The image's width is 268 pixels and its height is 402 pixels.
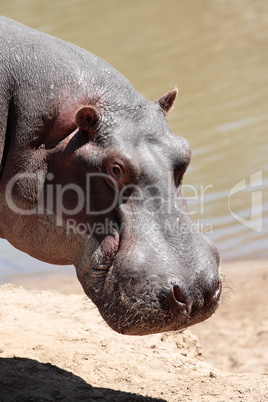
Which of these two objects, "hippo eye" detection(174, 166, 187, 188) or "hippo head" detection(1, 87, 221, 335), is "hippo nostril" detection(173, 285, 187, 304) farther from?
"hippo eye" detection(174, 166, 187, 188)

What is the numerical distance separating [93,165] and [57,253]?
2.25ft

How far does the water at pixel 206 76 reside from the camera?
10305 millimetres

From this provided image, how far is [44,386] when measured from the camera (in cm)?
509

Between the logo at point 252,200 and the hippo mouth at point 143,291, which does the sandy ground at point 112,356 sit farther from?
the logo at point 252,200

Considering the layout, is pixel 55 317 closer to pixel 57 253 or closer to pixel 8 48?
pixel 57 253

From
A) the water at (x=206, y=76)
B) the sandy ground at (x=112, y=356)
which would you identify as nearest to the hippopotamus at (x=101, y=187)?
the sandy ground at (x=112, y=356)

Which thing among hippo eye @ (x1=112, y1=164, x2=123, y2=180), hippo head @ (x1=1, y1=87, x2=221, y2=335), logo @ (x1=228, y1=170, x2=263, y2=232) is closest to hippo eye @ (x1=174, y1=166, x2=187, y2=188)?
hippo head @ (x1=1, y1=87, x2=221, y2=335)

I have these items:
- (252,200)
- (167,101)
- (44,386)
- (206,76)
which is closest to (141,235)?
(167,101)

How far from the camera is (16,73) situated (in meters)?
4.62

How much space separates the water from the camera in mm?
10305

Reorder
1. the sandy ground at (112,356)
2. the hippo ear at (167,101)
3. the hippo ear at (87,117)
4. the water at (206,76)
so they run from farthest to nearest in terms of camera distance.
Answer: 1. the water at (206,76)
2. the sandy ground at (112,356)
3. the hippo ear at (167,101)
4. the hippo ear at (87,117)

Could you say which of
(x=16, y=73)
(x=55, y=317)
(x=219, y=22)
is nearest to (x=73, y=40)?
(x=219, y=22)

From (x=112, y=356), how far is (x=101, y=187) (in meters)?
1.96

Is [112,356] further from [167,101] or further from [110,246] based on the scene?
[167,101]
